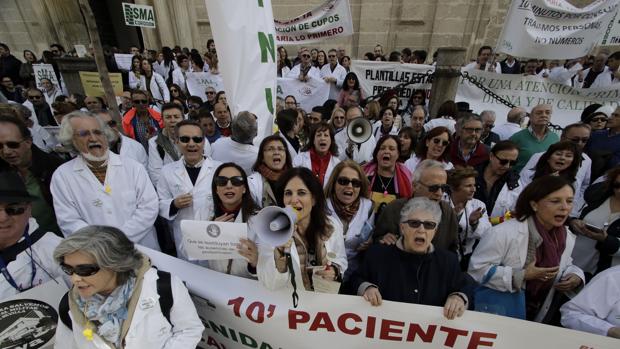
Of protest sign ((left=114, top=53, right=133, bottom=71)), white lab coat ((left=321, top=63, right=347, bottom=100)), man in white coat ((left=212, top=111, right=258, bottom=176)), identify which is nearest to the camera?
man in white coat ((left=212, top=111, right=258, bottom=176))

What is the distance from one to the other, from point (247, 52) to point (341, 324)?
9.18 ft

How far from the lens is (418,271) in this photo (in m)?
1.96

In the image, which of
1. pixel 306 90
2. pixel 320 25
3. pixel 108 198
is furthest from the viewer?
pixel 306 90

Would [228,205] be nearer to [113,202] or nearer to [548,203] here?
[113,202]

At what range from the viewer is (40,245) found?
187cm

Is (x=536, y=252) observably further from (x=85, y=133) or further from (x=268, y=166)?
(x=85, y=133)

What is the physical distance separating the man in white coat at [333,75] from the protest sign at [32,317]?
256 inches

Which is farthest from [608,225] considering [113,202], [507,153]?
[113,202]

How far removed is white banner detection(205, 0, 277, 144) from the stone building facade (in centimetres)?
894

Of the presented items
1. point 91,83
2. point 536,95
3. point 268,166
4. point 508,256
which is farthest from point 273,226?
point 536,95

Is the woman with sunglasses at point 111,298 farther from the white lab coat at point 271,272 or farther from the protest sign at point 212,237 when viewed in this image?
the white lab coat at point 271,272

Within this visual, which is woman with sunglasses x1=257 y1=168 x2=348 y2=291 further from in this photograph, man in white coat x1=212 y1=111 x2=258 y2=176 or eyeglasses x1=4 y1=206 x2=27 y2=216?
eyeglasses x1=4 y1=206 x2=27 y2=216

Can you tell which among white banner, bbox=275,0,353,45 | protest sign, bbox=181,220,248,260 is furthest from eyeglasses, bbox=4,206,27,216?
white banner, bbox=275,0,353,45

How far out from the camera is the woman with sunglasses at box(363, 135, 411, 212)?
311cm
